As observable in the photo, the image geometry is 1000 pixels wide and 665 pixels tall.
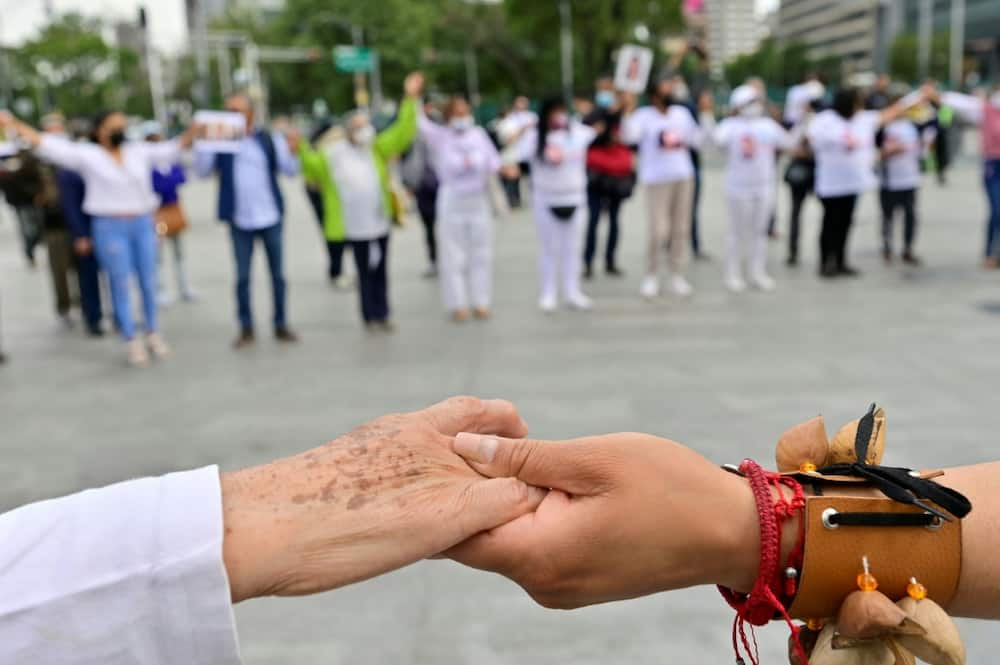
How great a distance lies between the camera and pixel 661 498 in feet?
4.00

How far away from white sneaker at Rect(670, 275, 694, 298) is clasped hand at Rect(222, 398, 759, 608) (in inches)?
295

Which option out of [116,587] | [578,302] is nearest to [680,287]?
[578,302]

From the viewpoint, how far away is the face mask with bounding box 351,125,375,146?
7.76 m

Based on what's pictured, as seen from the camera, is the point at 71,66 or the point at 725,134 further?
the point at 71,66

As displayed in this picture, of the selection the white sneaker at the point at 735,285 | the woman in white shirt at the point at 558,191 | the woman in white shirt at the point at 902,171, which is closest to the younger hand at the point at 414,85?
the woman in white shirt at the point at 558,191

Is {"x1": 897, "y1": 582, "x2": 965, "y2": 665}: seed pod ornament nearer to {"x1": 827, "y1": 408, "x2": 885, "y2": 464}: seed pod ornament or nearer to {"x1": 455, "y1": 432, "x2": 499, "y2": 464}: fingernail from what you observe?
{"x1": 827, "y1": 408, "x2": 885, "y2": 464}: seed pod ornament

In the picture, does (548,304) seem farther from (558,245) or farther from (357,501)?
(357,501)

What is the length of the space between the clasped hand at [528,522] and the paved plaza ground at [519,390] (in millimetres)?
1646

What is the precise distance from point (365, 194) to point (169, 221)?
2749 mm

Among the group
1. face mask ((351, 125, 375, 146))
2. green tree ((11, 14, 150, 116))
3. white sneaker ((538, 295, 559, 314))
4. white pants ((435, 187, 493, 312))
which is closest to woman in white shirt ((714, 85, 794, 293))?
white sneaker ((538, 295, 559, 314))

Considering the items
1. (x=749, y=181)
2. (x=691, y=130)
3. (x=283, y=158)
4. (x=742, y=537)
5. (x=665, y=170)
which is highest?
(x=691, y=130)

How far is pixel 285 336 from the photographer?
7.55 metres

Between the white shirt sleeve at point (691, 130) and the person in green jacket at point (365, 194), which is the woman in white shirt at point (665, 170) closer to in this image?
the white shirt sleeve at point (691, 130)

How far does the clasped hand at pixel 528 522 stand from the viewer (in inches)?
47.7
